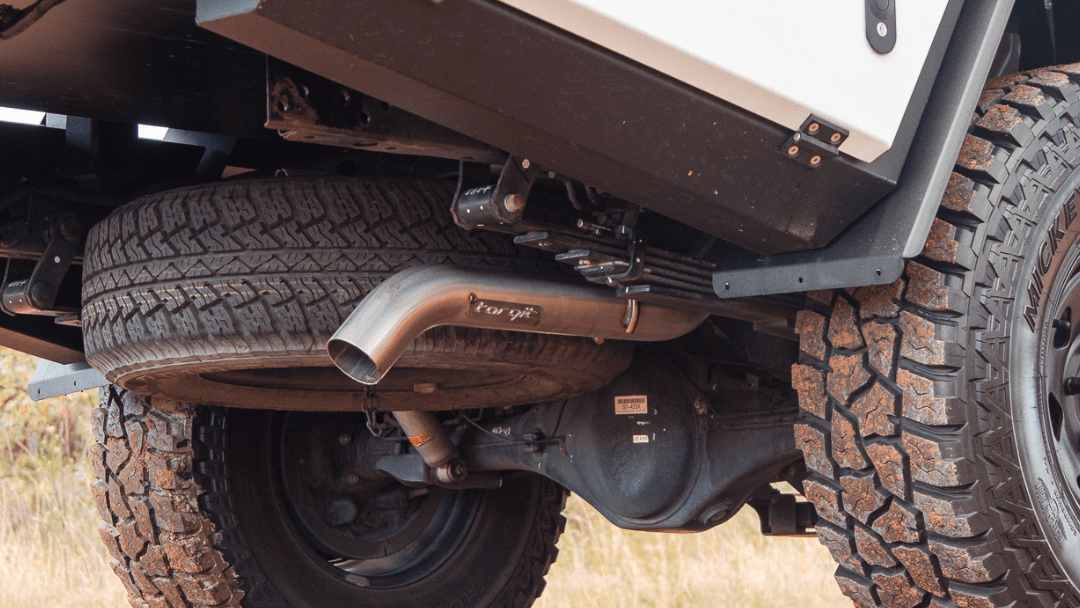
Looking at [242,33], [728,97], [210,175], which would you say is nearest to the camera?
[242,33]

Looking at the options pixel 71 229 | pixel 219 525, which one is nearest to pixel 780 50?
pixel 71 229

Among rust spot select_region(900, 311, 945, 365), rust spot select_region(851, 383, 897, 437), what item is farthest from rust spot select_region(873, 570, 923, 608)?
rust spot select_region(900, 311, 945, 365)

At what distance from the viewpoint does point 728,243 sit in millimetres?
1593

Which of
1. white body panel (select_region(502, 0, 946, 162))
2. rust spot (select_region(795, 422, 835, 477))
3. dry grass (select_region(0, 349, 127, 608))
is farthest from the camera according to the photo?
dry grass (select_region(0, 349, 127, 608))

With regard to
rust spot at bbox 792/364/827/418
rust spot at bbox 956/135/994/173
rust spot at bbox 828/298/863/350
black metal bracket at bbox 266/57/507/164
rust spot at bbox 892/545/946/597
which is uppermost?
black metal bracket at bbox 266/57/507/164

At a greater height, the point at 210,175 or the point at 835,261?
the point at 210,175

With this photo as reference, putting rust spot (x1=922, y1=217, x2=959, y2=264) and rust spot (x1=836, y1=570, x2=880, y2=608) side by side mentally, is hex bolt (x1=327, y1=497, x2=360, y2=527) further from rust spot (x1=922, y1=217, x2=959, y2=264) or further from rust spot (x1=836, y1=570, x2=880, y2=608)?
rust spot (x1=922, y1=217, x2=959, y2=264)

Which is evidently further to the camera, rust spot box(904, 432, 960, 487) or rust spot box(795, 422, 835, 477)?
rust spot box(795, 422, 835, 477)

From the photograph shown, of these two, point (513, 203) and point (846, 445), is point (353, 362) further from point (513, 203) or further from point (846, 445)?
point (846, 445)

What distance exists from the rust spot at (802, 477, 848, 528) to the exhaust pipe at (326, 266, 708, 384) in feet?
1.13

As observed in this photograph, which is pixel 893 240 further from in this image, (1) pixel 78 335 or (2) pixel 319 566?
(1) pixel 78 335

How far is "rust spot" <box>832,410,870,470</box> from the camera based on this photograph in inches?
58.3

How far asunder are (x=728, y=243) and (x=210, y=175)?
44.6 inches

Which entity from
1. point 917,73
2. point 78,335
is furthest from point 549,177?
point 78,335
